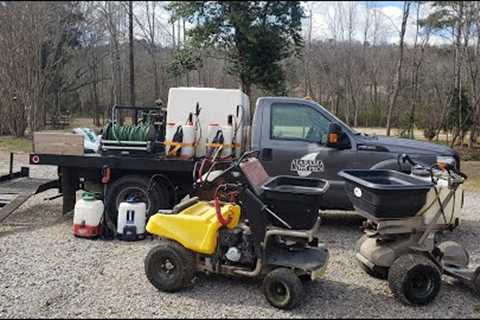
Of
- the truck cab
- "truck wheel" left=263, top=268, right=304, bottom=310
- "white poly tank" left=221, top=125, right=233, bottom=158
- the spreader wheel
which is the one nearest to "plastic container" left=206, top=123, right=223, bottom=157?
"white poly tank" left=221, top=125, right=233, bottom=158

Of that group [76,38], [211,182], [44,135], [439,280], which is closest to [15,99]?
[76,38]

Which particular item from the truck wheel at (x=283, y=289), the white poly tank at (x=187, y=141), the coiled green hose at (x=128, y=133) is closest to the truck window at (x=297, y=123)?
the white poly tank at (x=187, y=141)

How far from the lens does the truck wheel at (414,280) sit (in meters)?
4.38

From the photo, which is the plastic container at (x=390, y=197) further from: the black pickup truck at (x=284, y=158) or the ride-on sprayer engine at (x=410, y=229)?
the black pickup truck at (x=284, y=158)

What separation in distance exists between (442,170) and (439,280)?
4.44ft

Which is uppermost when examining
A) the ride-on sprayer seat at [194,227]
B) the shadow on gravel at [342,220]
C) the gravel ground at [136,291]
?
the ride-on sprayer seat at [194,227]

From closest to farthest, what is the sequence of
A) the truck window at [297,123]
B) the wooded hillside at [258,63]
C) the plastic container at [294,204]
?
the plastic container at [294,204] < the truck window at [297,123] < the wooded hillside at [258,63]

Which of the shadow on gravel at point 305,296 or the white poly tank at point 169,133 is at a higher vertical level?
the white poly tank at point 169,133

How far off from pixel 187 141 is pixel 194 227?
7.40 ft

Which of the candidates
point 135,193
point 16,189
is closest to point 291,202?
point 135,193

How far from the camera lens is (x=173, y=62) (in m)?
20.1

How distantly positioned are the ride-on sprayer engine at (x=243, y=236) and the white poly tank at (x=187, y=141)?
6.53 feet

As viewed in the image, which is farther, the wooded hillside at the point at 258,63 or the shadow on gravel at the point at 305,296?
the wooded hillside at the point at 258,63

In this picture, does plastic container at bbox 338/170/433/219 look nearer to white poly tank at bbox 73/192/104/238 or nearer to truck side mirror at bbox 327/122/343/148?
truck side mirror at bbox 327/122/343/148
